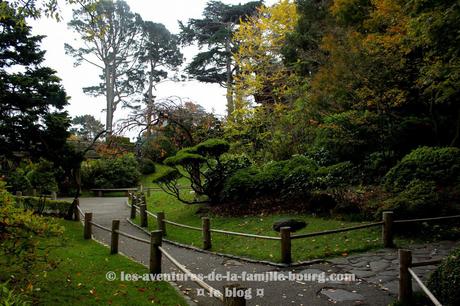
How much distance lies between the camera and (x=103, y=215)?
15609mm

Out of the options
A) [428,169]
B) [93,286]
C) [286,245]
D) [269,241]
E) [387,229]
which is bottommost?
[93,286]

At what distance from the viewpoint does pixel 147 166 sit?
2970 centimetres

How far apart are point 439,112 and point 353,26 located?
467 cm

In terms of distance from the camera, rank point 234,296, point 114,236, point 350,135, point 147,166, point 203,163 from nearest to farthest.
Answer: point 234,296, point 114,236, point 350,135, point 203,163, point 147,166

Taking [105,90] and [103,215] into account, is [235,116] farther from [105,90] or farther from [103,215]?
[105,90]

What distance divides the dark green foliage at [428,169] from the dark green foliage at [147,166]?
75.0 ft

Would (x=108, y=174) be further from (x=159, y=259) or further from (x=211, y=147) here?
(x=159, y=259)

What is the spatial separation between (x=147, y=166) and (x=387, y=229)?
25.0m

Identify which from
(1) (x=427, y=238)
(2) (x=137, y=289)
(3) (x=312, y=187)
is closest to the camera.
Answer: (2) (x=137, y=289)

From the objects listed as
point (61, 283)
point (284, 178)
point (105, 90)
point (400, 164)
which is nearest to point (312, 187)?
point (284, 178)

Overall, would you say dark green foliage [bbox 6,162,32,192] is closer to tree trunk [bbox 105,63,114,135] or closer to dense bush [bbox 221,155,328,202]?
dense bush [bbox 221,155,328,202]

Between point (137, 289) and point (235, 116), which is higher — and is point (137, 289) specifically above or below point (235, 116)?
below

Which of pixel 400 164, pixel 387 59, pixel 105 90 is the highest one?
pixel 105 90

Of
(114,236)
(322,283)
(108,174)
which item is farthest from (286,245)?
(108,174)
